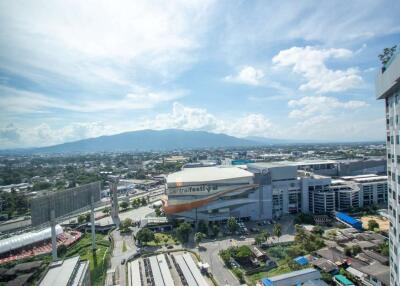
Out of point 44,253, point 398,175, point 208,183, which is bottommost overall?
point 44,253

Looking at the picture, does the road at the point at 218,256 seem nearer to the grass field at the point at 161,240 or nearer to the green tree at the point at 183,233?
the green tree at the point at 183,233

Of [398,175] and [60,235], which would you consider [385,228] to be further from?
[60,235]

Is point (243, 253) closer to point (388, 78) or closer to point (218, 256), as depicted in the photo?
point (218, 256)

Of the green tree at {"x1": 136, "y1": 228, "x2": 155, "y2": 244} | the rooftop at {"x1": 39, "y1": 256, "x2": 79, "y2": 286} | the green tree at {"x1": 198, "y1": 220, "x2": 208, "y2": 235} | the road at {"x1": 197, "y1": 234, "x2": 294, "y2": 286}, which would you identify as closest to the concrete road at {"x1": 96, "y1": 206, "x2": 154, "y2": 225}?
the green tree at {"x1": 136, "y1": 228, "x2": 155, "y2": 244}

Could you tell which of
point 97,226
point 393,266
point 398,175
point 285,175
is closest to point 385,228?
point 285,175

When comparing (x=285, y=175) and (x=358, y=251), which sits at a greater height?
(x=285, y=175)

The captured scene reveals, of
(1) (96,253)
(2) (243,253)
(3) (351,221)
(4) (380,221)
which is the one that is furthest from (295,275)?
(4) (380,221)

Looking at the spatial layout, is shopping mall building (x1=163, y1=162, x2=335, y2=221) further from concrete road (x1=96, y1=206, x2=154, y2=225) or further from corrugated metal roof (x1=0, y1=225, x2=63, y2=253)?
corrugated metal roof (x1=0, y1=225, x2=63, y2=253)
